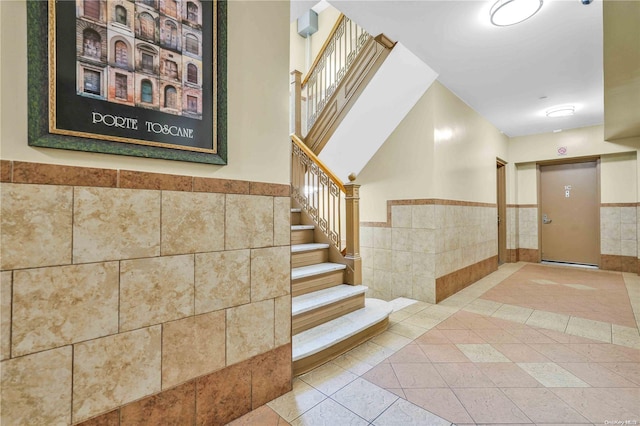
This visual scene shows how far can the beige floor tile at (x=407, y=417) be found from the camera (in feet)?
4.83

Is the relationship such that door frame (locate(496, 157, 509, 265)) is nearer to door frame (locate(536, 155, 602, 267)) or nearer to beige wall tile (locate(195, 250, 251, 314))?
door frame (locate(536, 155, 602, 267))

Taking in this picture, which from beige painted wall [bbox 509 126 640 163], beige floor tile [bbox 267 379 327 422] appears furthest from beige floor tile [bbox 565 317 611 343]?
beige painted wall [bbox 509 126 640 163]

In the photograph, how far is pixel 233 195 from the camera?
4.85 ft

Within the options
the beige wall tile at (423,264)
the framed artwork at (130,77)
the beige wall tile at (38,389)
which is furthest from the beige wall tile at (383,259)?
the beige wall tile at (38,389)

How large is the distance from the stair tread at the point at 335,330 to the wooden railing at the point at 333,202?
367 millimetres

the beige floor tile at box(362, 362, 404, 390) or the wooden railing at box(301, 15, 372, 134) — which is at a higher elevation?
the wooden railing at box(301, 15, 372, 134)

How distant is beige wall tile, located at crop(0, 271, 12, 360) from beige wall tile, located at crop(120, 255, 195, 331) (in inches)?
12.3

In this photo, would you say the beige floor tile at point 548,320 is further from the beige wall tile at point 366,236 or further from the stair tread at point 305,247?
the stair tread at point 305,247

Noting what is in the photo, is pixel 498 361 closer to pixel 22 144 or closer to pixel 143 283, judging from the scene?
pixel 143 283

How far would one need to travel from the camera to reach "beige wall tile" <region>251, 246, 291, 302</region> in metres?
1.56

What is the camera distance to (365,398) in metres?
1.67

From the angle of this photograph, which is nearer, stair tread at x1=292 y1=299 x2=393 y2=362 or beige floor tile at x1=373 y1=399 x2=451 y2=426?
beige floor tile at x1=373 y1=399 x2=451 y2=426

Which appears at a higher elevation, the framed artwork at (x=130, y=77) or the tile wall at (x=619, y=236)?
the framed artwork at (x=130, y=77)

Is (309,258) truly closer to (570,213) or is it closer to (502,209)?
(502,209)
